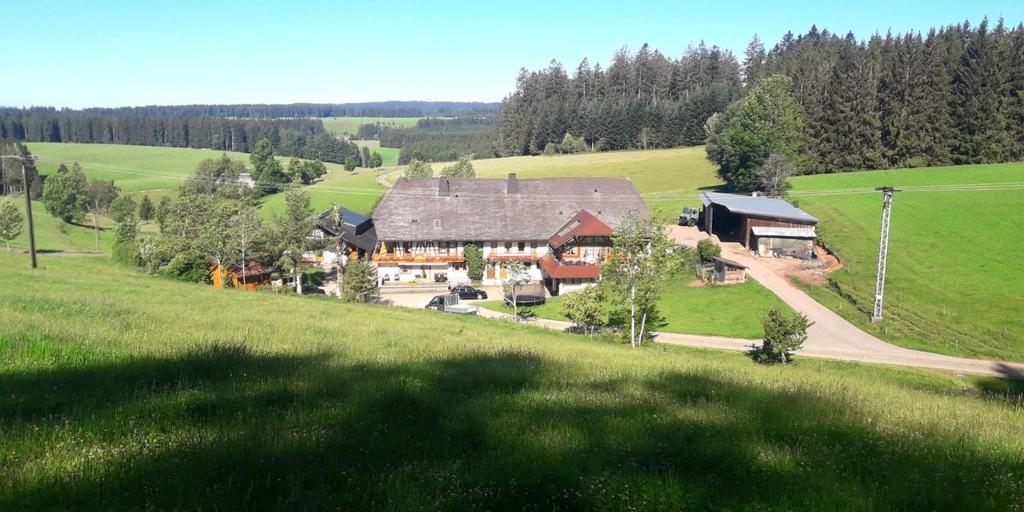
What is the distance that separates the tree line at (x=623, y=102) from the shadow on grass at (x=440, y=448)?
120 metres

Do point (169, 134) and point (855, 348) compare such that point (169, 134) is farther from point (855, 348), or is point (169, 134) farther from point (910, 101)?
point (855, 348)

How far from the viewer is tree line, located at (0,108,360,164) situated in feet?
597

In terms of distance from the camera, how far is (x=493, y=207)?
192 ft

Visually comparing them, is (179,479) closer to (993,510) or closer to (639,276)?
(993,510)

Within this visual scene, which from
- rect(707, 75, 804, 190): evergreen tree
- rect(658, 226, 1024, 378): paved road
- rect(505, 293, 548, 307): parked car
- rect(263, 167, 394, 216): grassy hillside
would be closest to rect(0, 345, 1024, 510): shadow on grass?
rect(658, 226, 1024, 378): paved road

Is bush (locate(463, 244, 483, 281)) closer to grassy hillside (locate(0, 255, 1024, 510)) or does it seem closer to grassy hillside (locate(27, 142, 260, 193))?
grassy hillside (locate(0, 255, 1024, 510))

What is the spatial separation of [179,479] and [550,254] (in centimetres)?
4932

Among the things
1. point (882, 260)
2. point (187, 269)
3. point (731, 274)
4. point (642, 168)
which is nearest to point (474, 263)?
point (731, 274)

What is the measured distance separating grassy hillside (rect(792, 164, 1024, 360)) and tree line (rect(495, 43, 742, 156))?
174ft

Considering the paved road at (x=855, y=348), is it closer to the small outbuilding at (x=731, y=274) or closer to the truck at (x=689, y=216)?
the small outbuilding at (x=731, y=274)

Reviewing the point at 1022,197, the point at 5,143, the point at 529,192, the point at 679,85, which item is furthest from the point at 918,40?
the point at 5,143

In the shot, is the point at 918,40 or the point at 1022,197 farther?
the point at 918,40

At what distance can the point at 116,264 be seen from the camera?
48.6m

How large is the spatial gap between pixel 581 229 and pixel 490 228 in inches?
313
